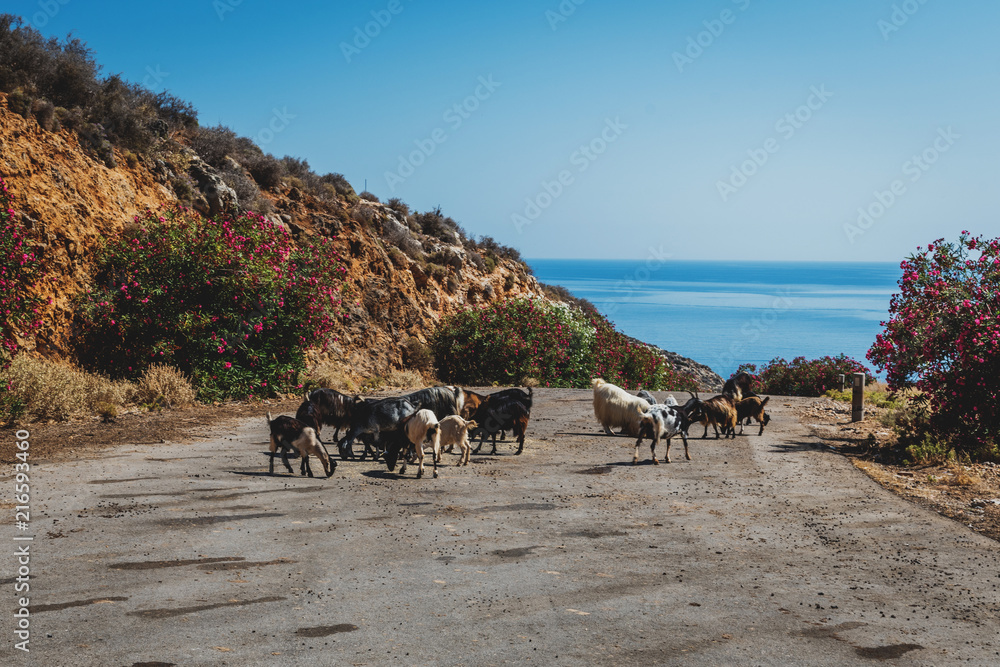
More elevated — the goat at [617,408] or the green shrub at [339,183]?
the green shrub at [339,183]

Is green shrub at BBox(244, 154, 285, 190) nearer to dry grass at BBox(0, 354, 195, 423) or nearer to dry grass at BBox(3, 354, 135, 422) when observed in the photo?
dry grass at BBox(0, 354, 195, 423)

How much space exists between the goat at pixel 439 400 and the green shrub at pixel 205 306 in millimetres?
7515

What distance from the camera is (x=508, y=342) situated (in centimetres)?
2773

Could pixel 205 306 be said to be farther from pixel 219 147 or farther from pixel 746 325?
pixel 746 325

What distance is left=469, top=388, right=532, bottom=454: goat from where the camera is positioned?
43.9 feet

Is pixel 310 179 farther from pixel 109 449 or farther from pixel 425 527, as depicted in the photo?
pixel 425 527

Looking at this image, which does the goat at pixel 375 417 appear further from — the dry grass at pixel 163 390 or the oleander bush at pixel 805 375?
the oleander bush at pixel 805 375

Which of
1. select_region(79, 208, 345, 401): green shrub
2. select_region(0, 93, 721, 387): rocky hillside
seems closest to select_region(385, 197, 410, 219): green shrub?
select_region(0, 93, 721, 387): rocky hillside

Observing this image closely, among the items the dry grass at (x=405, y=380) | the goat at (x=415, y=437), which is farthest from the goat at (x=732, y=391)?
the dry grass at (x=405, y=380)

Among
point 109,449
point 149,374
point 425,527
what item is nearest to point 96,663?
point 425,527

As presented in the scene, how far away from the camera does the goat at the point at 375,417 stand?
1166cm

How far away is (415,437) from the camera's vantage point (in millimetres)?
10805

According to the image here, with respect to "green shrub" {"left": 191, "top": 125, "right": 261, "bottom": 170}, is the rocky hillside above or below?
below

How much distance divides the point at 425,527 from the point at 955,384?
415 inches
